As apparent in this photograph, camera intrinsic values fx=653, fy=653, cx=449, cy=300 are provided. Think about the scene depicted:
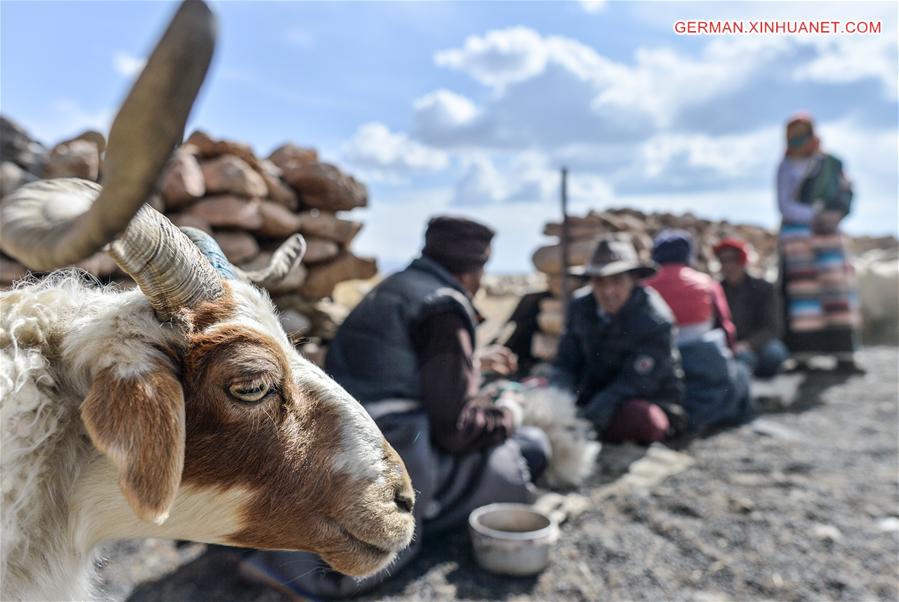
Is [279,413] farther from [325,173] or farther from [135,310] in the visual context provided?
[325,173]

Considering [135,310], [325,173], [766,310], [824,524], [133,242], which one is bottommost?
[824,524]

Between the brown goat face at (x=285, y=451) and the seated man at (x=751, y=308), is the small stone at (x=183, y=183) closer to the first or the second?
the brown goat face at (x=285, y=451)

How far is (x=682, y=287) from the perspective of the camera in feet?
21.4

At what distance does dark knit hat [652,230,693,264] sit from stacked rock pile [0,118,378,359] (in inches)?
119

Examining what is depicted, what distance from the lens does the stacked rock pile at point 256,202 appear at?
488 cm

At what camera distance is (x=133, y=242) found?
1.42 meters

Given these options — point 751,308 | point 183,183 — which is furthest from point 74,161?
point 751,308

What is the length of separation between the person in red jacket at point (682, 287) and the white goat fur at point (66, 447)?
5.37 meters

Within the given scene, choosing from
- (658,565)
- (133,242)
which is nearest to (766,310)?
(658,565)

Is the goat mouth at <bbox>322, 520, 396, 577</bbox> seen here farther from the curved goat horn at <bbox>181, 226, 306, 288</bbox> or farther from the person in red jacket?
the person in red jacket

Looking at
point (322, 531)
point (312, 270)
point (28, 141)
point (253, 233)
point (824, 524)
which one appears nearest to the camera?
point (322, 531)

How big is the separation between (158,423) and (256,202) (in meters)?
4.58

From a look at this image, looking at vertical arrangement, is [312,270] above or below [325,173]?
below

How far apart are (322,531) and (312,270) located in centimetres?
486
